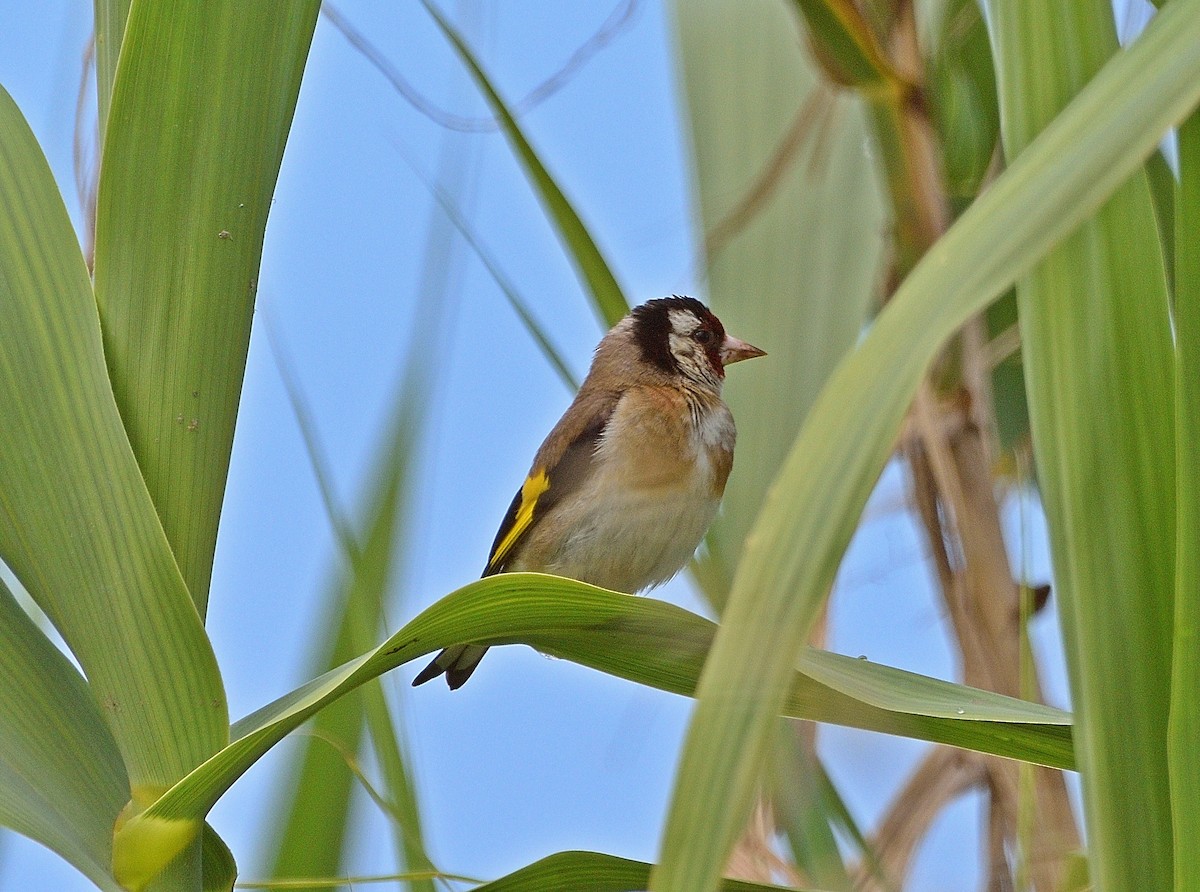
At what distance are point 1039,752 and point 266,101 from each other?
791mm

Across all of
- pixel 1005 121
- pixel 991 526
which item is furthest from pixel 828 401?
pixel 991 526

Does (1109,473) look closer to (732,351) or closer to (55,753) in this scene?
(55,753)

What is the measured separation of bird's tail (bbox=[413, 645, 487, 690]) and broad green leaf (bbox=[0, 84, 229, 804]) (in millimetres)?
1125

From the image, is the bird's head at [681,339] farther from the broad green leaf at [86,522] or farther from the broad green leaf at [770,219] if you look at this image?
the broad green leaf at [86,522]

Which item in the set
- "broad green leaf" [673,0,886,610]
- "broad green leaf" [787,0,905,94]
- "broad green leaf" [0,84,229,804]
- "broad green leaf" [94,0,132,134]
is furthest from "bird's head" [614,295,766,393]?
"broad green leaf" [0,84,229,804]

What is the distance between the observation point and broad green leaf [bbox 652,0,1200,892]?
565 millimetres

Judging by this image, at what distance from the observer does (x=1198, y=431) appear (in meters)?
0.72

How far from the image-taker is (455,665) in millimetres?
2238

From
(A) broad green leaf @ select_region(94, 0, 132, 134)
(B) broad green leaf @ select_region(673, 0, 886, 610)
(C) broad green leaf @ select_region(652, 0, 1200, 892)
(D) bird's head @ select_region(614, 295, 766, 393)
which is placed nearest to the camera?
(C) broad green leaf @ select_region(652, 0, 1200, 892)

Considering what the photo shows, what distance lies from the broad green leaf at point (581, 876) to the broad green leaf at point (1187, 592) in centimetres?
35

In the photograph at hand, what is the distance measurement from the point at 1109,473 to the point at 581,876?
49 cm

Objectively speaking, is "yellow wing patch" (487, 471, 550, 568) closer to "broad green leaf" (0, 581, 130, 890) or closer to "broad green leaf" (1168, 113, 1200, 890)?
"broad green leaf" (0, 581, 130, 890)

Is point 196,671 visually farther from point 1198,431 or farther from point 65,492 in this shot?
point 1198,431

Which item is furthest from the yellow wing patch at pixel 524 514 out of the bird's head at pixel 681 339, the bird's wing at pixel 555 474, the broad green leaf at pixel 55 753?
the broad green leaf at pixel 55 753
